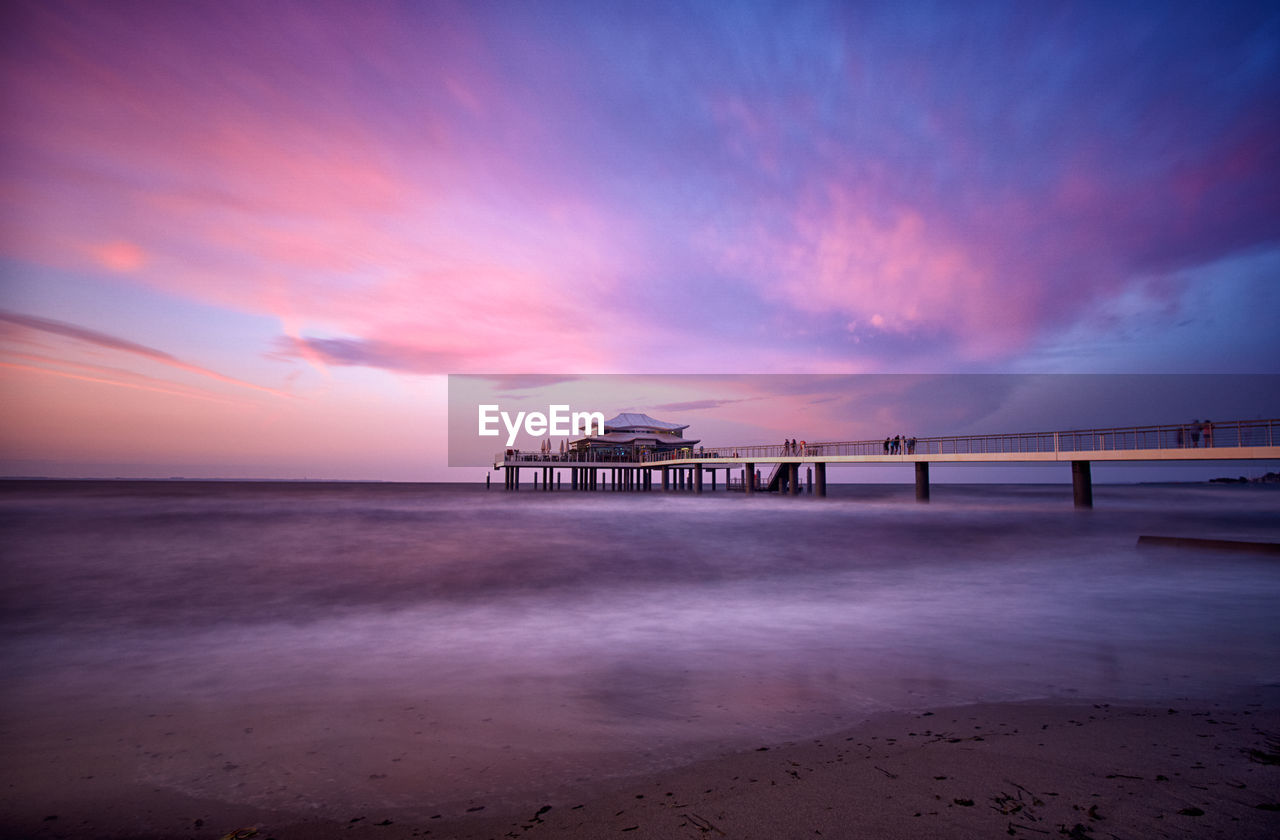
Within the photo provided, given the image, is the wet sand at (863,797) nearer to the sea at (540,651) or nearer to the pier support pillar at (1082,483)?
the sea at (540,651)

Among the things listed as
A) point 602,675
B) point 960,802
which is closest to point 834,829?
point 960,802

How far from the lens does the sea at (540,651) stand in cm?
476

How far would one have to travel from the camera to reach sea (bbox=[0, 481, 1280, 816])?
4758 mm

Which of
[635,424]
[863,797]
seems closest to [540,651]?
[863,797]

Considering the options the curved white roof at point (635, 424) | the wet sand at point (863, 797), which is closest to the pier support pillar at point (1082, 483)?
the wet sand at point (863, 797)

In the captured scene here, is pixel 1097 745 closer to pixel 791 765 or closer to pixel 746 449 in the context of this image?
pixel 791 765

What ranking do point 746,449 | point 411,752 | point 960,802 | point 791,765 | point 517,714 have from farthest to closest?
point 746,449, point 517,714, point 411,752, point 791,765, point 960,802

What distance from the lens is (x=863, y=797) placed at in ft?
11.7

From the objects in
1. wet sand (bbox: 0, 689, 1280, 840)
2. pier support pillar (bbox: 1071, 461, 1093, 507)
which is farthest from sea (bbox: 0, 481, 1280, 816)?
pier support pillar (bbox: 1071, 461, 1093, 507)

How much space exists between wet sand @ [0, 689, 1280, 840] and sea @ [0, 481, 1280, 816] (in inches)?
8.6

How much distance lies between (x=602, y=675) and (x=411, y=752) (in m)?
2.48

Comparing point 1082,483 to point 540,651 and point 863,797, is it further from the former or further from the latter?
→ point 863,797

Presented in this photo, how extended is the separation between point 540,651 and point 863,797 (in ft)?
17.2

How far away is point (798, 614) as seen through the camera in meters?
10.2
